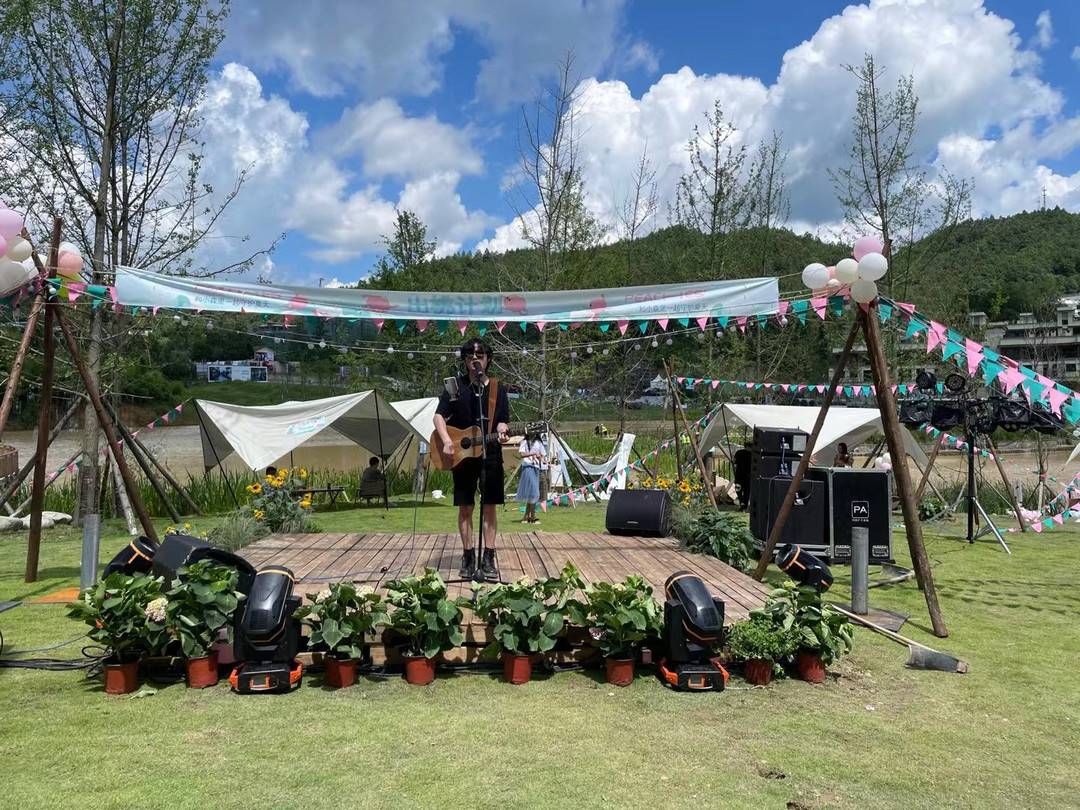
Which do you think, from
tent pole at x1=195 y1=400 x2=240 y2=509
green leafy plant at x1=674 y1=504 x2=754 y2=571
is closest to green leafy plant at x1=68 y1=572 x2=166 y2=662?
green leafy plant at x1=674 y1=504 x2=754 y2=571

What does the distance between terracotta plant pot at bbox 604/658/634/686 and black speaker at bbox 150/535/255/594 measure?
2082 millimetres

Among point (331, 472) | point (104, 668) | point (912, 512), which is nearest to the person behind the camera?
point (104, 668)

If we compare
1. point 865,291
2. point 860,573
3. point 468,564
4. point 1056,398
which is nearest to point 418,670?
point 468,564

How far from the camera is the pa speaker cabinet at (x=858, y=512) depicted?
26.0 feet

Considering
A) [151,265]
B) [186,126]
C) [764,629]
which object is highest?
[186,126]

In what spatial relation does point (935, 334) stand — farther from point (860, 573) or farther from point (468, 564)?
point (468, 564)

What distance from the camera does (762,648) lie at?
4.35 meters

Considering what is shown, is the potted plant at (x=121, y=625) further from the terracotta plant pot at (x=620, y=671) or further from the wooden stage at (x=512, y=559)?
the terracotta plant pot at (x=620, y=671)

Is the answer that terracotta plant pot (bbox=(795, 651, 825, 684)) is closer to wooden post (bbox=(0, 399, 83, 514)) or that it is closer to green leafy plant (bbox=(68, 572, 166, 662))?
green leafy plant (bbox=(68, 572, 166, 662))

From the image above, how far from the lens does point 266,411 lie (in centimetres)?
1309

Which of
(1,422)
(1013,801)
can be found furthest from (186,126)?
(1013,801)

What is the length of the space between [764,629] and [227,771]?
280cm

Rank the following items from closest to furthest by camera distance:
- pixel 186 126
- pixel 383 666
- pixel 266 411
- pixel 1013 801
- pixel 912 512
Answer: pixel 1013 801, pixel 383 666, pixel 912 512, pixel 186 126, pixel 266 411

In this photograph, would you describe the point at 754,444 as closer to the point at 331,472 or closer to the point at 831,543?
the point at 831,543
